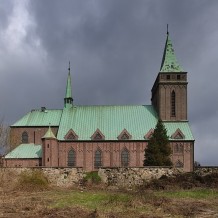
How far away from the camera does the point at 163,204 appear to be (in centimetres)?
1558

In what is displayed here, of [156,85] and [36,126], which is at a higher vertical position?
[156,85]

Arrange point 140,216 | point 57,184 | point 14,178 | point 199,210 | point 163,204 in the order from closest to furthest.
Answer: point 140,216
point 199,210
point 163,204
point 14,178
point 57,184

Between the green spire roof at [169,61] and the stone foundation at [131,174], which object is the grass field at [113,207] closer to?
the stone foundation at [131,174]

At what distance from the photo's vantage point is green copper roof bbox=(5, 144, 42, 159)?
63.5 m

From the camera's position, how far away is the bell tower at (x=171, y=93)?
68688mm

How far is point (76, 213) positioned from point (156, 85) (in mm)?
60451

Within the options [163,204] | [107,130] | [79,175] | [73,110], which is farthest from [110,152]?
[163,204]

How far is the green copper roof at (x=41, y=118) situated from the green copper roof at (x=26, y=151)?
4.19m

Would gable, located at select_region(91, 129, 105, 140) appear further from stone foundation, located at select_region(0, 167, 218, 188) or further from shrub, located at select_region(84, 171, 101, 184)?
shrub, located at select_region(84, 171, 101, 184)

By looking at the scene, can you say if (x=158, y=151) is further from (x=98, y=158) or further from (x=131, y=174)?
(x=131, y=174)

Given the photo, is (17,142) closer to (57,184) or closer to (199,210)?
(57,184)

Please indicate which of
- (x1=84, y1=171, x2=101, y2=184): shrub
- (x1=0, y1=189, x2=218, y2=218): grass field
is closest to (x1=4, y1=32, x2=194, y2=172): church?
(x1=84, y1=171, x2=101, y2=184): shrub

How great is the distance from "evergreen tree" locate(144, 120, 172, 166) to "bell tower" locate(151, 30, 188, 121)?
13035 mm

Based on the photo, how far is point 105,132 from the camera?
6631 centimetres
